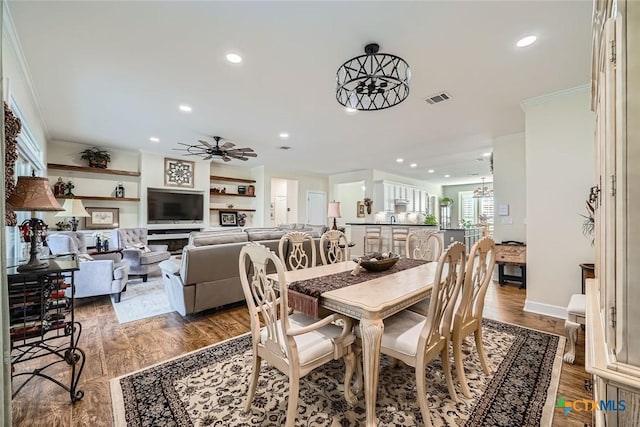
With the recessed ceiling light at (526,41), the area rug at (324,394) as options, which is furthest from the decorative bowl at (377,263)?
the recessed ceiling light at (526,41)

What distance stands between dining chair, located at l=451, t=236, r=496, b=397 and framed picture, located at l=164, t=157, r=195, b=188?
693 cm

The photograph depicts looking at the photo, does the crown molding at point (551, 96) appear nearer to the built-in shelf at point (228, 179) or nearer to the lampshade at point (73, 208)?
the lampshade at point (73, 208)

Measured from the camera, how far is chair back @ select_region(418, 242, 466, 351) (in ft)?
4.84

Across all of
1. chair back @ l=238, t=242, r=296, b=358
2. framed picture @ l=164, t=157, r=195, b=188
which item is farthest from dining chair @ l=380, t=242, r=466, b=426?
framed picture @ l=164, t=157, r=195, b=188

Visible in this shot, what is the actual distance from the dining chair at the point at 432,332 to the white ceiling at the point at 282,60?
5.88 ft

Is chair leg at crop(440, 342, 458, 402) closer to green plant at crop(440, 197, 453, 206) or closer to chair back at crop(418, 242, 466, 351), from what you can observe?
chair back at crop(418, 242, 466, 351)

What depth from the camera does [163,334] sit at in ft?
9.12

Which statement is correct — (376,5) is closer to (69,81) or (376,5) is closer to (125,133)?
(69,81)

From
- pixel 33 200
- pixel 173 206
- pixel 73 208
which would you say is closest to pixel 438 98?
pixel 33 200

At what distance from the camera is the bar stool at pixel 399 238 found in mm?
6344

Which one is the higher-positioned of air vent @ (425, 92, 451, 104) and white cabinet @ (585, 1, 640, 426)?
air vent @ (425, 92, 451, 104)

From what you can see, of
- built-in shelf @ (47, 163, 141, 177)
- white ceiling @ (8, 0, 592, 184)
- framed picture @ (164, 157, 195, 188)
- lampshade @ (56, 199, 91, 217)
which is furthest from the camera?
framed picture @ (164, 157, 195, 188)

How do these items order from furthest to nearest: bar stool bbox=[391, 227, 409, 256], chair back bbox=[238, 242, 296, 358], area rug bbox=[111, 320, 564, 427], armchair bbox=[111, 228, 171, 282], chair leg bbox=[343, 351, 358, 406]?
1. bar stool bbox=[391, 227, 409, 256]
2. armchair bbox=[111, 228, 171, 282]
3. chair leg bbox=[343, 351, 358, 406]
4. area rug bbox=[111, 320, 564, 427]
5. chair back bbox=[238, 242, 296, 358]

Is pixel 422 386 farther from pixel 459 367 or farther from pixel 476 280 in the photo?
pixel 476 280
